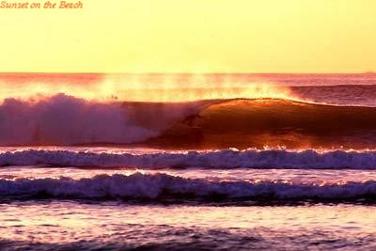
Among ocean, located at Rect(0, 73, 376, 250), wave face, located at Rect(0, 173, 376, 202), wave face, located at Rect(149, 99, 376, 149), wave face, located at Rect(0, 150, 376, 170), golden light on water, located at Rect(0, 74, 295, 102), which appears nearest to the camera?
ocean, located at Rect(0, 73, 376, 250)

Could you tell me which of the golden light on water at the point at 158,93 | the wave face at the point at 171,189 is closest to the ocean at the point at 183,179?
the wave face at the point at 171,189

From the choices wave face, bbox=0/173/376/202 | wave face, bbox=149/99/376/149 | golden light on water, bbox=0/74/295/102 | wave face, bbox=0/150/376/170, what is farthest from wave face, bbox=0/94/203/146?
wave face, bbox=0/173/376/202

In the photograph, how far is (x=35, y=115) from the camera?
27.5m

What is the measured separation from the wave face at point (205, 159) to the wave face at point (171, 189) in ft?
11.3

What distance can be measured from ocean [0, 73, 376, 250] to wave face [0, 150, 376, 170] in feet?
0.09

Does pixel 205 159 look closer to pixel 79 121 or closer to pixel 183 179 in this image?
pixel 183 179

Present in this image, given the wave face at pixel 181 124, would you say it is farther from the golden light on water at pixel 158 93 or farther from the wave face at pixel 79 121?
the golden light on water at pixel 158 93

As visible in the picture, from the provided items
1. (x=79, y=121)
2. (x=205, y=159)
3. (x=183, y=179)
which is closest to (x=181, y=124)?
(x=79, y=121)

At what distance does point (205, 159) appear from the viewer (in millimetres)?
18656

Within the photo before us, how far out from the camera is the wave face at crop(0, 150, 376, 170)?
1811cm

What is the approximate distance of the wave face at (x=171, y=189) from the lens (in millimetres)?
14031

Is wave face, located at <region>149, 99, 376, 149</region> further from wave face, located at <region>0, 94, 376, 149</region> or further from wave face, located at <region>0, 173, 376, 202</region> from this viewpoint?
wave face, located at <region>0, 173, 376, 202</region>

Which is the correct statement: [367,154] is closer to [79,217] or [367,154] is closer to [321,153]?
[321,153]

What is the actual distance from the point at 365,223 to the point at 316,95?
126 ft
